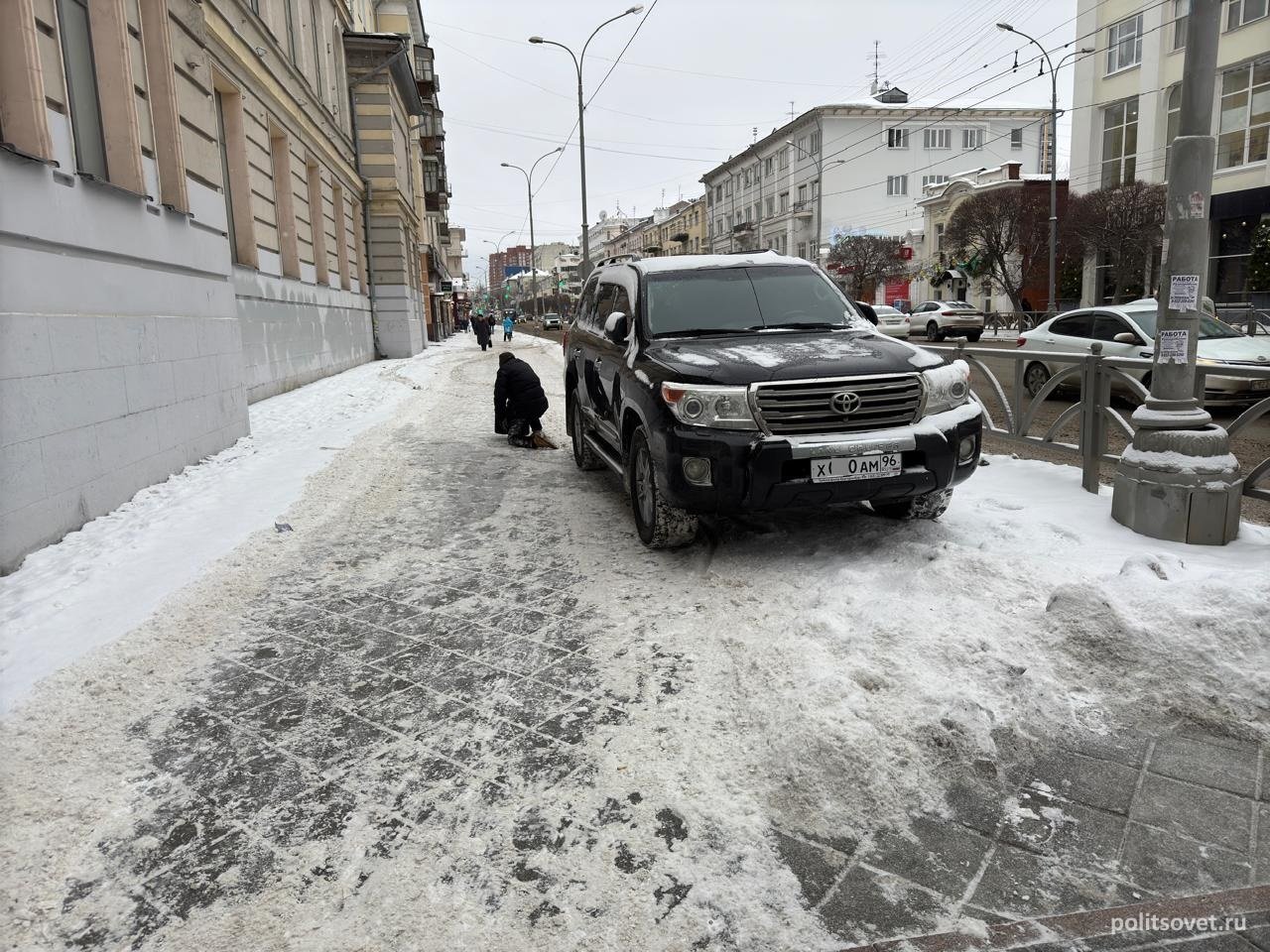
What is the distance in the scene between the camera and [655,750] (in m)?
3.12

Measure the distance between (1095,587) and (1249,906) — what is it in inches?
71.1

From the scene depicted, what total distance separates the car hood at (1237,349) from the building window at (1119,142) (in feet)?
93.0

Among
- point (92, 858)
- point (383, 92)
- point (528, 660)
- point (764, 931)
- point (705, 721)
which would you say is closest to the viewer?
point (764, 931)

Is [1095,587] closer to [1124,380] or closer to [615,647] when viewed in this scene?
[615,647]

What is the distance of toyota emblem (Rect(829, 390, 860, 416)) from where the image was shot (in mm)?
4797

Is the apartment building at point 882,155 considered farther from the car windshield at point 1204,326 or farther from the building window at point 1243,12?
the car windshield at point 1204,326

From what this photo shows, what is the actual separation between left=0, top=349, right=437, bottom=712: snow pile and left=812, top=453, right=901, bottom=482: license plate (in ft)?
12.4

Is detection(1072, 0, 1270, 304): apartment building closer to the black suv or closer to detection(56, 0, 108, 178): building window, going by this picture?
the black suv

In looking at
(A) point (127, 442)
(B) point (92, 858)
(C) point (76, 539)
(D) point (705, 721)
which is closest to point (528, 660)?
(D) point (705, 721)

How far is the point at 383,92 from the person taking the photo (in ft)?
91.6

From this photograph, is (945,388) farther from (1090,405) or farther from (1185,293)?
(1090,405)

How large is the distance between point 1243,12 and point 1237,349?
27.2 meters

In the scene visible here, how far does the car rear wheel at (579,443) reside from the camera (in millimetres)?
8266

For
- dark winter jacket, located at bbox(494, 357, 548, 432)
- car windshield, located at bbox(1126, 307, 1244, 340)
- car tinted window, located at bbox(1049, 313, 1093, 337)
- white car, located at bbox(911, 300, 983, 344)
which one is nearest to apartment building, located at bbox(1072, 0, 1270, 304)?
white car, located at bbox(911, 300, 983, 344)
